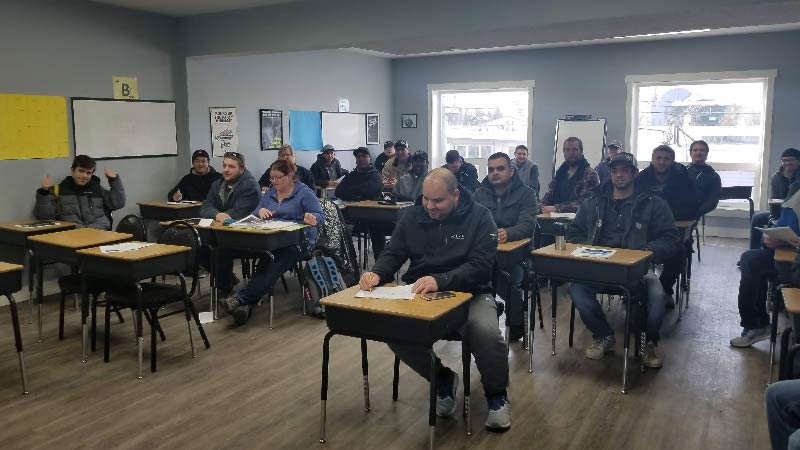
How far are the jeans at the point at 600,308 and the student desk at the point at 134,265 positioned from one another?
2.46 metres

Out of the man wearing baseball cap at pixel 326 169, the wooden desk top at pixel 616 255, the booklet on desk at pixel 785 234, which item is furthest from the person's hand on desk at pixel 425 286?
the man wearing baseball cap at pixel 326 169

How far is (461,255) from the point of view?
10.7 ft

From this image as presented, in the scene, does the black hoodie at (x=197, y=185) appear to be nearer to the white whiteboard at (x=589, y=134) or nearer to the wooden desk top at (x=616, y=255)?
the wooden desk top at (x=616, y=255)

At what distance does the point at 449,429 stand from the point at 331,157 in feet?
20.6

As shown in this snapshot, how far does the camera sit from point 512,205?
470 cm

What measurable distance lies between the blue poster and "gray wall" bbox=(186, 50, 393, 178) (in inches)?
3.5

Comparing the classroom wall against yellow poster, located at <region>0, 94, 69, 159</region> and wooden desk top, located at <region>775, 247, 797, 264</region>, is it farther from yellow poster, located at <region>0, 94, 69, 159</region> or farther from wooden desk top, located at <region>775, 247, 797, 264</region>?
yellow poster, located at <region>0, 94, 69, 159</region>

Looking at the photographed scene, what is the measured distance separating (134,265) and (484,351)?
82.9 inches

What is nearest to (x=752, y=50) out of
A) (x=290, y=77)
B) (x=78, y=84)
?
(x=290, y=77)

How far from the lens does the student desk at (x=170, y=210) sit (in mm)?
6555

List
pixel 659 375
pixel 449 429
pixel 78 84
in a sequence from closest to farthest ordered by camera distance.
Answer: pixel 449 429
pixel 659 375
pixel 78 84

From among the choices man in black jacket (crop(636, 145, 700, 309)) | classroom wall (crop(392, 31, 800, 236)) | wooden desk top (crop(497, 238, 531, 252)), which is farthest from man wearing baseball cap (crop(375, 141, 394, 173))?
wooden desk top (crop(497, 238, 531, 252))

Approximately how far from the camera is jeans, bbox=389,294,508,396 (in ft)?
10.2

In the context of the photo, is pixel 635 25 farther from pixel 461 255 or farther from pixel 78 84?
pixel 78 84
